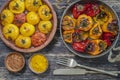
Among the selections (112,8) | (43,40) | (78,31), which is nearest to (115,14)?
(112,8)

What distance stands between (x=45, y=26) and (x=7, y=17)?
140mm

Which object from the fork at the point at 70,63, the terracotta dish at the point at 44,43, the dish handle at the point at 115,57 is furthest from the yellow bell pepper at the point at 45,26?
the dish handle at the point at 115,57

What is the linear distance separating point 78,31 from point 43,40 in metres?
0.13

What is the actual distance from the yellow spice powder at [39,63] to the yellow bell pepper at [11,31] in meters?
0.11

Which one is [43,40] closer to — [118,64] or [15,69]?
[15,69]

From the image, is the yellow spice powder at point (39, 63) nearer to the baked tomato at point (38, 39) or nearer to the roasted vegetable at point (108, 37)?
the baked tomato at point (38, 39)

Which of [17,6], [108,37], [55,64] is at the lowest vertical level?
[55,64]

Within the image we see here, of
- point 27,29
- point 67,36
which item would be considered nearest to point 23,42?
point 27,29

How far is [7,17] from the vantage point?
5.52 feet

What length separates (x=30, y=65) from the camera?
1.71 meters

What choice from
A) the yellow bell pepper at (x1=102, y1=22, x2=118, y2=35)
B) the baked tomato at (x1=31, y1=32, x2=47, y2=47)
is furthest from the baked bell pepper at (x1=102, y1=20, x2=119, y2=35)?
the baked tomato at (x1=31, y1=32, x2=47, y2=47)

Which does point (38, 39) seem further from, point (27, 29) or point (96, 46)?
point (96, 46)

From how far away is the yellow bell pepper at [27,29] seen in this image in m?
1.68

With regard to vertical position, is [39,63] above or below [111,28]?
below
